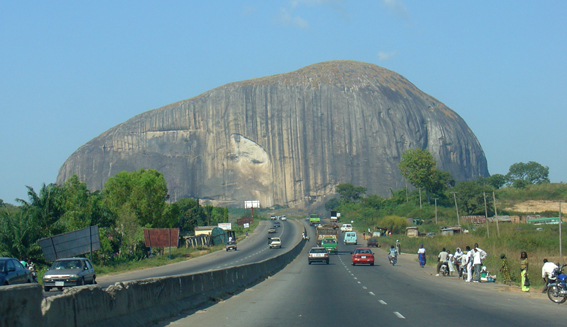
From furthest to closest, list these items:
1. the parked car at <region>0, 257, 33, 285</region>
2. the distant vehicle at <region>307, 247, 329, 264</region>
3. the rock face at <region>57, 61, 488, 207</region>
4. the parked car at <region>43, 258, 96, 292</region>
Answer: the rock face at <region>57, 61, 488, 207</region> → the distant vehicle at <region>307, 247, 329, 264</region> → the parked car at <region>43, 258, 96, 292</region> → the parked car at <region>0, 257, 33, 285</region>

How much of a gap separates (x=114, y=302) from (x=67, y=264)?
42.9ft

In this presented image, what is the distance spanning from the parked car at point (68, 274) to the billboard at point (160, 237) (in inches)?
1267

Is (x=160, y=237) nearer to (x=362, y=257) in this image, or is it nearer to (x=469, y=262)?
(x=362, y=257)

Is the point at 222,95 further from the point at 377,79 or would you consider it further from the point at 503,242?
the point at 503,242

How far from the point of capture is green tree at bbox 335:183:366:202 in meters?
163

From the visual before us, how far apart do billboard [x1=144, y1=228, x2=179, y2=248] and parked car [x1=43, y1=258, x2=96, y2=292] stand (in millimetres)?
32175

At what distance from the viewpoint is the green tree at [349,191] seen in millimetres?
162625

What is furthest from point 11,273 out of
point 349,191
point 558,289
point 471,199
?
point 349,191

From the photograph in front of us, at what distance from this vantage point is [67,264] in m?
20.7

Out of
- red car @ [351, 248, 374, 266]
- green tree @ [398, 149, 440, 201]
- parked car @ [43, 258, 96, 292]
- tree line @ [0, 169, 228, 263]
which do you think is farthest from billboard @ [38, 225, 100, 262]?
green tree @ [398, 149, 440, 201]

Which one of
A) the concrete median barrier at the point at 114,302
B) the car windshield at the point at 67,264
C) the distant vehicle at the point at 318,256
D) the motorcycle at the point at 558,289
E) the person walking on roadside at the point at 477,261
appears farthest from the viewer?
the distant vehicle at the point at 318,256

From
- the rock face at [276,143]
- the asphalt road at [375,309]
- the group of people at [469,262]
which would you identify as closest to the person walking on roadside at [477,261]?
the group of people at [469,262]

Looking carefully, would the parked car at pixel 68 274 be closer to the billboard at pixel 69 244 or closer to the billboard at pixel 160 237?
the billboard at pixel 69 244

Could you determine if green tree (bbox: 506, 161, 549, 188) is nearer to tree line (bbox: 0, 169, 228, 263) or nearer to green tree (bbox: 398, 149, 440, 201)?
green tree (bbox: 398, 149, 440, 201)
